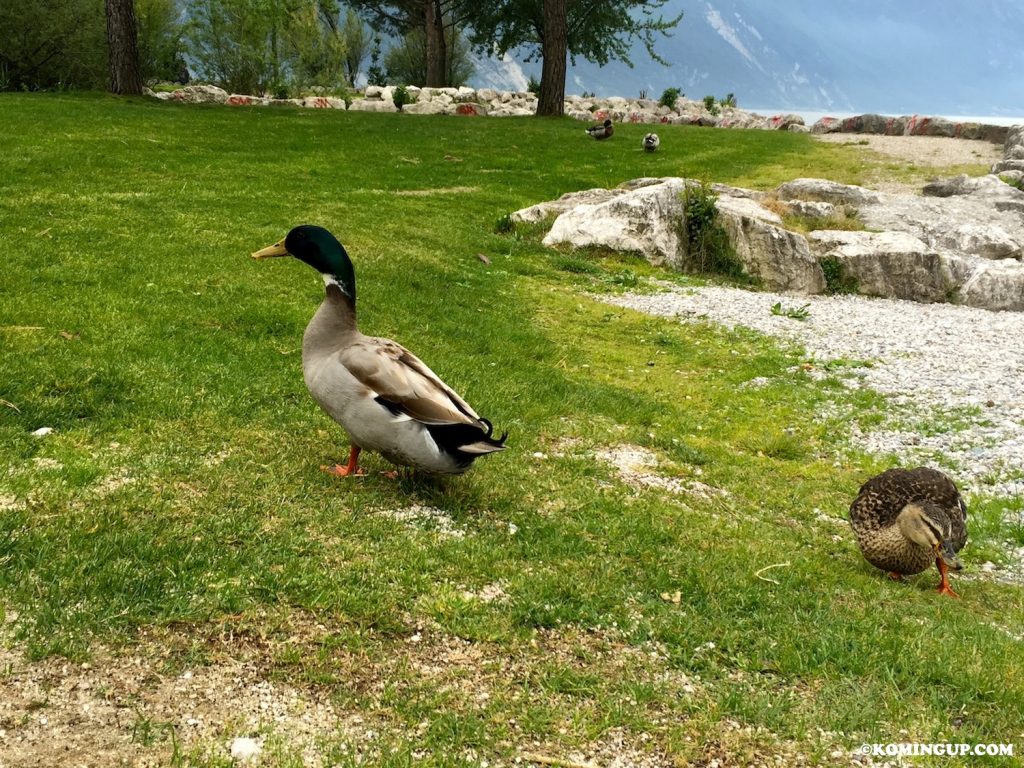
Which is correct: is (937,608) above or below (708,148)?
below

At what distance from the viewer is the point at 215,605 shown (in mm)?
4129

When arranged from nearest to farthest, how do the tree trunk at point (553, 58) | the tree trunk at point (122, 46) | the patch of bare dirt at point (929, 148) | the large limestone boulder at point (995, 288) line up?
the large limestone boulder at point (995, 288) → the tree trunk at point (122, 46) → the patch of bare dirt at point (929, 148) → the tree trunk at point (553, 58)

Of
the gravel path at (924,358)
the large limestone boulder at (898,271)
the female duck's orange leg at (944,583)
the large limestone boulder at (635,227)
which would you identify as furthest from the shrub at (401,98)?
the female duck's orange leg at (944,583)

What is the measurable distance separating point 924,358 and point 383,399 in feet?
32.4

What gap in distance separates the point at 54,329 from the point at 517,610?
19.5 ft

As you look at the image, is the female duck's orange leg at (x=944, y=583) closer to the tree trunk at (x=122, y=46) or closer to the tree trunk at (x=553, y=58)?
the tree trunk at (x=122, y=46)

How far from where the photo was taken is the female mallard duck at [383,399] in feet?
17.0

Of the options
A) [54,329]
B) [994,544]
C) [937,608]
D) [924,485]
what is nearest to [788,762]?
[937,608]

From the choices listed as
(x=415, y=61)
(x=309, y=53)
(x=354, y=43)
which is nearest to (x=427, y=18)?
(x=309, y=53)

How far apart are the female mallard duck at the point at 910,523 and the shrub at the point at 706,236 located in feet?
39.2

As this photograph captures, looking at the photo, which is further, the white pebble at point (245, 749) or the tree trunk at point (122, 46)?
the tree trunk at point (122, 46)

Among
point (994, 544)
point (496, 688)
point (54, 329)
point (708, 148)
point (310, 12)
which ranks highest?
point (310, 12)

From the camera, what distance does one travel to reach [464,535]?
17.5ft

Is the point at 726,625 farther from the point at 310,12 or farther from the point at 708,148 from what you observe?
the point at 310,12
